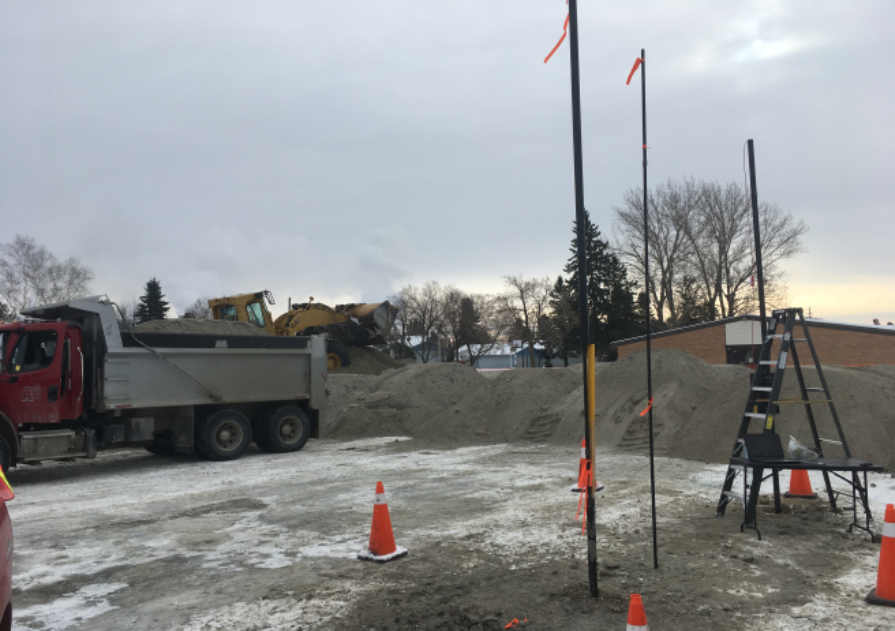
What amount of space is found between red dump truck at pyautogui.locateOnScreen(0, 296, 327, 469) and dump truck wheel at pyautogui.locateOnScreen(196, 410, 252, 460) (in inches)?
0.8

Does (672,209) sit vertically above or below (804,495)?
above

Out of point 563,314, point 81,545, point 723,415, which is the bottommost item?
point 81,545

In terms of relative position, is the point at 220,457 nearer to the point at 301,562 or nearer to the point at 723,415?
the point at 301,562

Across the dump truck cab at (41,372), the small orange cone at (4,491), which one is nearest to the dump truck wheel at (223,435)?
the dump truck cab at (41,372)

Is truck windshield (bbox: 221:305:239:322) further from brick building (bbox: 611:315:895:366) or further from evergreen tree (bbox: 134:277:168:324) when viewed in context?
evergreen tree (bbox: 134:277:168:324)

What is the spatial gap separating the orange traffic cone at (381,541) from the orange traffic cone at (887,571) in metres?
3.72

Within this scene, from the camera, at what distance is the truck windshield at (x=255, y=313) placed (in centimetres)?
2877

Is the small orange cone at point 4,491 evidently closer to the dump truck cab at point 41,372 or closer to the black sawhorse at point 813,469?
the black sawhorse at point 813,469

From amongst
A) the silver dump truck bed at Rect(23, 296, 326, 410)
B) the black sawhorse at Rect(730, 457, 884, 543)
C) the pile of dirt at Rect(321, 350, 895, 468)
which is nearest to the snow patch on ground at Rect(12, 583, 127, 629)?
the black sawhorse at Rect(730, 457, 884, 543)

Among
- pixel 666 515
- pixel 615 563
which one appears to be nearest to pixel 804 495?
pixel 666 515

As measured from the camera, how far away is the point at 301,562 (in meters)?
5.95

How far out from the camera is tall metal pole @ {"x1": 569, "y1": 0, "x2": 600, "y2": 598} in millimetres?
4422

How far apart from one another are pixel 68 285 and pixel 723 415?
49928 mm

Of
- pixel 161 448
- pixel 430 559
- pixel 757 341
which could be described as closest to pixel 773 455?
pixel 430 559
